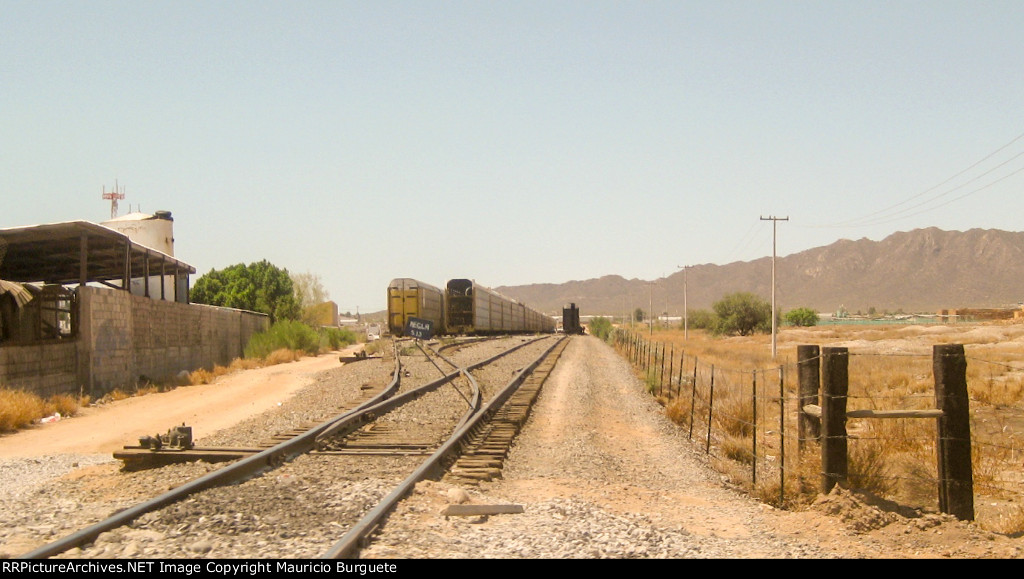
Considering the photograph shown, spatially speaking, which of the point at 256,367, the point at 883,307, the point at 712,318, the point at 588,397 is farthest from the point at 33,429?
the point at 883,307

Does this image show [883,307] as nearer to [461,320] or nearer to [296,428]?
[461,320]

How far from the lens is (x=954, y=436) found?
24.9ft

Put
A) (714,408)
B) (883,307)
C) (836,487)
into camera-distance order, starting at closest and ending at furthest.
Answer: (836,487)
(714,408)
(883,307)

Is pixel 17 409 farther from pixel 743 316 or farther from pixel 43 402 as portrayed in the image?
pixel 743 316

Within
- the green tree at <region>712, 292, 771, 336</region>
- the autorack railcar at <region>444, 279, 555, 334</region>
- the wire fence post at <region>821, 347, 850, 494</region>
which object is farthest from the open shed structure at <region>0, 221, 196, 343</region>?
the green tree at <region>712, 292, 771, 336</region>

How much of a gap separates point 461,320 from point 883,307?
135 metres

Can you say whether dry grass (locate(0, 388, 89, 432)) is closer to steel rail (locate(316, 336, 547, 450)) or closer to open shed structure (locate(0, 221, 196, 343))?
open shed structure (locate(0, 221, 196, 343))

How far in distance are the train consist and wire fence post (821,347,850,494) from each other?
2847 cm

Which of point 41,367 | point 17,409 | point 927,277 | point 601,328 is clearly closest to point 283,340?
point 41,367

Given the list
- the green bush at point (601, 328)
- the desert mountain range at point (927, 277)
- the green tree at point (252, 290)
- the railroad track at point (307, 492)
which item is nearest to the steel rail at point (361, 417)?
the railroad track at point (307, 492)

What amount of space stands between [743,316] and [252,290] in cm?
5357
